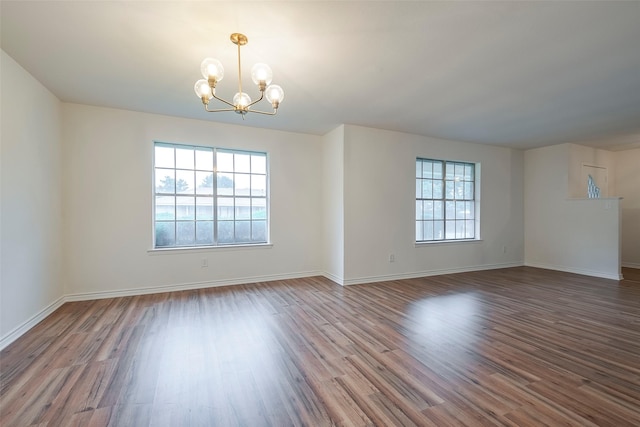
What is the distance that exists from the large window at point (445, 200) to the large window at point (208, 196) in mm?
2996

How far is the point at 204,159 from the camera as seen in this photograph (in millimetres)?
4504

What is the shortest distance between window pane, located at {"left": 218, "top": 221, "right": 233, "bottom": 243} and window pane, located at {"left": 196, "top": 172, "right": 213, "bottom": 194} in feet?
1.86

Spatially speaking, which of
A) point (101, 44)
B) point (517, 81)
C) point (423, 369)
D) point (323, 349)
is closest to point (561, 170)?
point (517, 81)

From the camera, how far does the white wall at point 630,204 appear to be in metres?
6.02

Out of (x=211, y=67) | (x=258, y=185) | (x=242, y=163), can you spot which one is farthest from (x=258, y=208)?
(x=211, y=67)

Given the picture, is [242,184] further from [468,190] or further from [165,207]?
[468,190]

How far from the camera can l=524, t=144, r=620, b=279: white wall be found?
515cm

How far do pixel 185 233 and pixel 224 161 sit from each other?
1328 millimetres

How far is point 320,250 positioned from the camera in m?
5.25

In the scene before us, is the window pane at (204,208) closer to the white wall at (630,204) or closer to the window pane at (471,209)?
the window pane at (471,209)

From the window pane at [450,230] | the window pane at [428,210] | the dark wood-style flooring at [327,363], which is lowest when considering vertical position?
the dark wood-style flooring at [327,363]

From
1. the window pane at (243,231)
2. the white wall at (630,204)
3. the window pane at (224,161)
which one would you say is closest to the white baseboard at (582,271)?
the white wall at (630,204)

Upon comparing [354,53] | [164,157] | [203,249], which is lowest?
[203,249]

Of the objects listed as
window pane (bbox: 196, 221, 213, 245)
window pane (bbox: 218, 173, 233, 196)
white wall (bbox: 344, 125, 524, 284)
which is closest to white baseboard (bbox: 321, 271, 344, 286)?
white wall (bbox: 344, 125, 524, 284)
